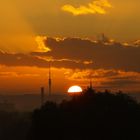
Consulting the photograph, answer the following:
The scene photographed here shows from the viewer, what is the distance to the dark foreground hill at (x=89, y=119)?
65562 mm

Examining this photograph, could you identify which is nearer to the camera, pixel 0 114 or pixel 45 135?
pixel 45 135

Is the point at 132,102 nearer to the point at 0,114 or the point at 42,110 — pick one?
the point at 42,110

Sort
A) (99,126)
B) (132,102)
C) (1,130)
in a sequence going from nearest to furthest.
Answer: (99,126) < (132,102) < (1,130)

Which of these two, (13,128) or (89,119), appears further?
(13,128)

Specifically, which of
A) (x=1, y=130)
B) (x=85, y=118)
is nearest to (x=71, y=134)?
(x=85, y=118)

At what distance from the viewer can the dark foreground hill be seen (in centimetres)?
6556

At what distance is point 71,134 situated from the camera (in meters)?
65.6

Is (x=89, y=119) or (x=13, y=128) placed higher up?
(x=13, y=128)

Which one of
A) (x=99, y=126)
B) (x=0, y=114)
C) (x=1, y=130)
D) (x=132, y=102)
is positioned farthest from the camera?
(x=0, y=114)

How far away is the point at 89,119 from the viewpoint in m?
66.2

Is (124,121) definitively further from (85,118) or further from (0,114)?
(0,114)

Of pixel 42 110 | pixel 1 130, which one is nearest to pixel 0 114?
pixel 1 130

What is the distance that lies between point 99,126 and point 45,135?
5246 millimetres

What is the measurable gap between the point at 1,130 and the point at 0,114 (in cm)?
2823
